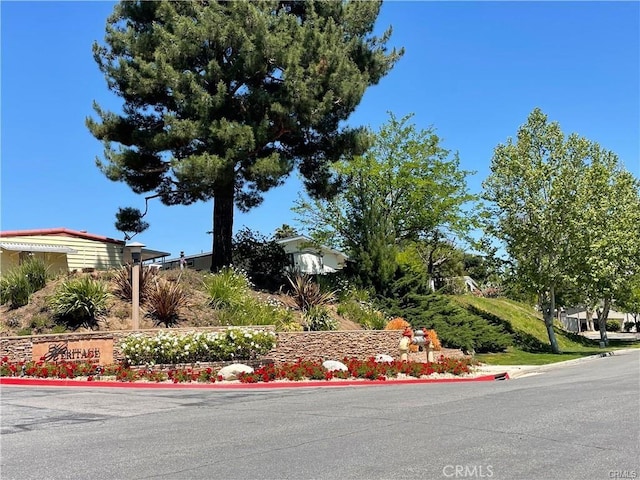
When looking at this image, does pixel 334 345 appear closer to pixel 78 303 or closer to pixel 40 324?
pixel 78 303

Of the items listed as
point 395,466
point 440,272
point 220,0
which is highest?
point 220,0

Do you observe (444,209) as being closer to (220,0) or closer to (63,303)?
(220,0)

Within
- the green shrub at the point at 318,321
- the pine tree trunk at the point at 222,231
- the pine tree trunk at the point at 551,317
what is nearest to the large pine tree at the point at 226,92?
the pine tree trunk at the point at 222,231

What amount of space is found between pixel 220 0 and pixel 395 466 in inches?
826

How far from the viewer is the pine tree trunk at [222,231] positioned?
2442 centimetres

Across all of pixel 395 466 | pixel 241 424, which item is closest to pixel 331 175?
pixel 241 424

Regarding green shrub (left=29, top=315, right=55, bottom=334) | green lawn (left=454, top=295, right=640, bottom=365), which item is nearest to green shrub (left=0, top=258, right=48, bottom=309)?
green shrub (left=29, top=315, right=55, bottom=334)

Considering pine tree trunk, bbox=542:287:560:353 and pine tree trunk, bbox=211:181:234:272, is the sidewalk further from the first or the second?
pine tree trunk, bbox=211:181:234:272

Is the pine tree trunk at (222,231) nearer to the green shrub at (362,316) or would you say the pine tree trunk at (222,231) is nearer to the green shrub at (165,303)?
the green shrub at (165,303)

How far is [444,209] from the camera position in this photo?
35.5 m

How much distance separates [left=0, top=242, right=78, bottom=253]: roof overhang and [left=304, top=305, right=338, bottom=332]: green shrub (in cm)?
1107

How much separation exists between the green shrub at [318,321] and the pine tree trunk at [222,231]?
168 inches

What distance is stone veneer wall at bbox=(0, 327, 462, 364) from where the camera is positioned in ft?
54.4

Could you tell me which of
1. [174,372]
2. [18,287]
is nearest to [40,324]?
[18,287]
